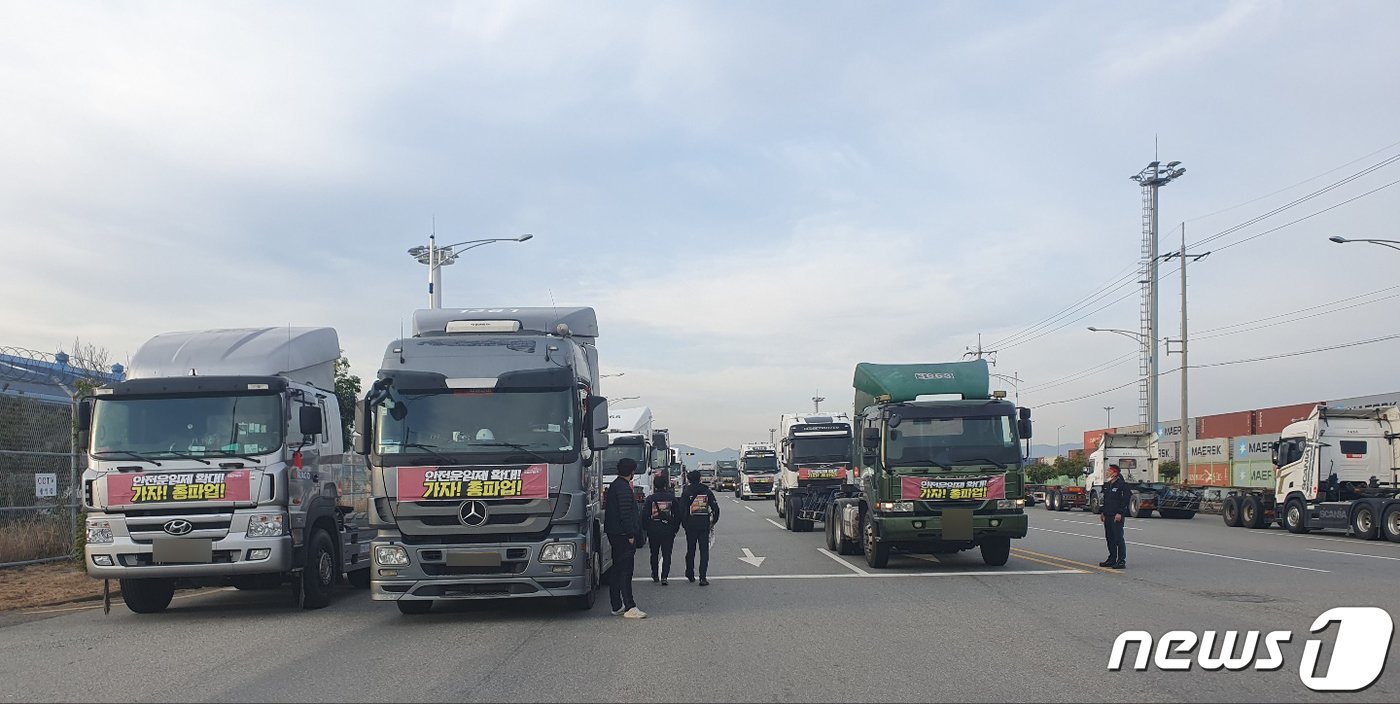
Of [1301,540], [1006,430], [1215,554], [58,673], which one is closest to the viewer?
[58,673]

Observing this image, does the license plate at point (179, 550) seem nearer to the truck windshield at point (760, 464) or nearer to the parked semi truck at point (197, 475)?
the parked semi truck at point (197, 475)

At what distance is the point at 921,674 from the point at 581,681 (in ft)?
8.57

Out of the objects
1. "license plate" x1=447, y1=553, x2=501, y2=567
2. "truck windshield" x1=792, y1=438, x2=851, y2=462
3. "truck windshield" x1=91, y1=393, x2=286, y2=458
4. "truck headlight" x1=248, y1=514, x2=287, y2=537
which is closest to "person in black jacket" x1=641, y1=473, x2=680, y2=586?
"license plate" x1=447, y1=553, x2=501, y2=567

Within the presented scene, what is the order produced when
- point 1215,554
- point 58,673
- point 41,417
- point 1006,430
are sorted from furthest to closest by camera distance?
point 41,417 < point 1215,554 < point 1006,430 < point 58,673

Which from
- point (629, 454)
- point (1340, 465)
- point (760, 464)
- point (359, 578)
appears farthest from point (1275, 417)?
point (359, 578)

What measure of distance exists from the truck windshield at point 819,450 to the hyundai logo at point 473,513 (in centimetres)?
2058

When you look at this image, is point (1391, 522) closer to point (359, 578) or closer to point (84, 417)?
point (359, 578)

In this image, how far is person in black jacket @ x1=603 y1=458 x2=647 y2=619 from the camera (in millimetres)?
12055

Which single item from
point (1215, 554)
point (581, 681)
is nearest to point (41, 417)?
point (581, 681)

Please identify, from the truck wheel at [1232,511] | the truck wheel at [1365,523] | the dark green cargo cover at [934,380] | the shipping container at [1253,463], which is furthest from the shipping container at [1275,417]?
the dark green cargo cover at [934,380]

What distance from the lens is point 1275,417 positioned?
60438 mm

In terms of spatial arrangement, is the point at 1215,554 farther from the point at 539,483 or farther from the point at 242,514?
the point at 242,514

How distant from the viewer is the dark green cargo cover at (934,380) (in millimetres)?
16844

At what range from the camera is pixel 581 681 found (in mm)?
8414
